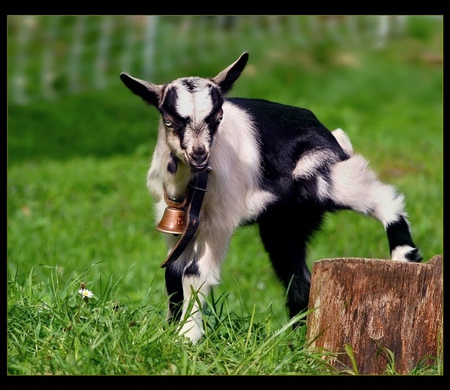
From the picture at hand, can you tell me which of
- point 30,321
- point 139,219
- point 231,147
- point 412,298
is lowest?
point 139,219

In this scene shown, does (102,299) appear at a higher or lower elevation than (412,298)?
lower

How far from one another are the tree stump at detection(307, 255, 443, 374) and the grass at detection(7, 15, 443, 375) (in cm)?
9

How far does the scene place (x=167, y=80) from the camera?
456 inches

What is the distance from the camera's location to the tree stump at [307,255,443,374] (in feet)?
15.5

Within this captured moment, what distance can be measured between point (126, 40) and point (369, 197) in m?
10.2

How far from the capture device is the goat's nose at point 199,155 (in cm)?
447

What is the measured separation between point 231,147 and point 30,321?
1.69 m

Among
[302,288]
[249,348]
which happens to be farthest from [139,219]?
[249,348]

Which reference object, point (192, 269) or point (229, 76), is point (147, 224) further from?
point (229, 76)

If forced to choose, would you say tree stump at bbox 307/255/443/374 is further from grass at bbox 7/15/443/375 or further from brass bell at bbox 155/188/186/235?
brass bell at bbox 155/188/186/235

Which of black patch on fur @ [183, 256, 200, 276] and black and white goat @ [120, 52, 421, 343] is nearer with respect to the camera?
black and white goat @ [120, 52, 421, 343]

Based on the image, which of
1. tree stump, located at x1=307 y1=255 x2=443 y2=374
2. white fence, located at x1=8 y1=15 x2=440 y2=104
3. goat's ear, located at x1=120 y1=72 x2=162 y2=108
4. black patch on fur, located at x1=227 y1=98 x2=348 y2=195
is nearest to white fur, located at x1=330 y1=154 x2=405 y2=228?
black patch on fur, located at x1=227 y1=98 x2=348 y2=195

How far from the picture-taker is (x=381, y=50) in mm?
14875

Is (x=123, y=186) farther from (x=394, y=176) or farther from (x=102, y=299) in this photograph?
(x=102, y=299)
